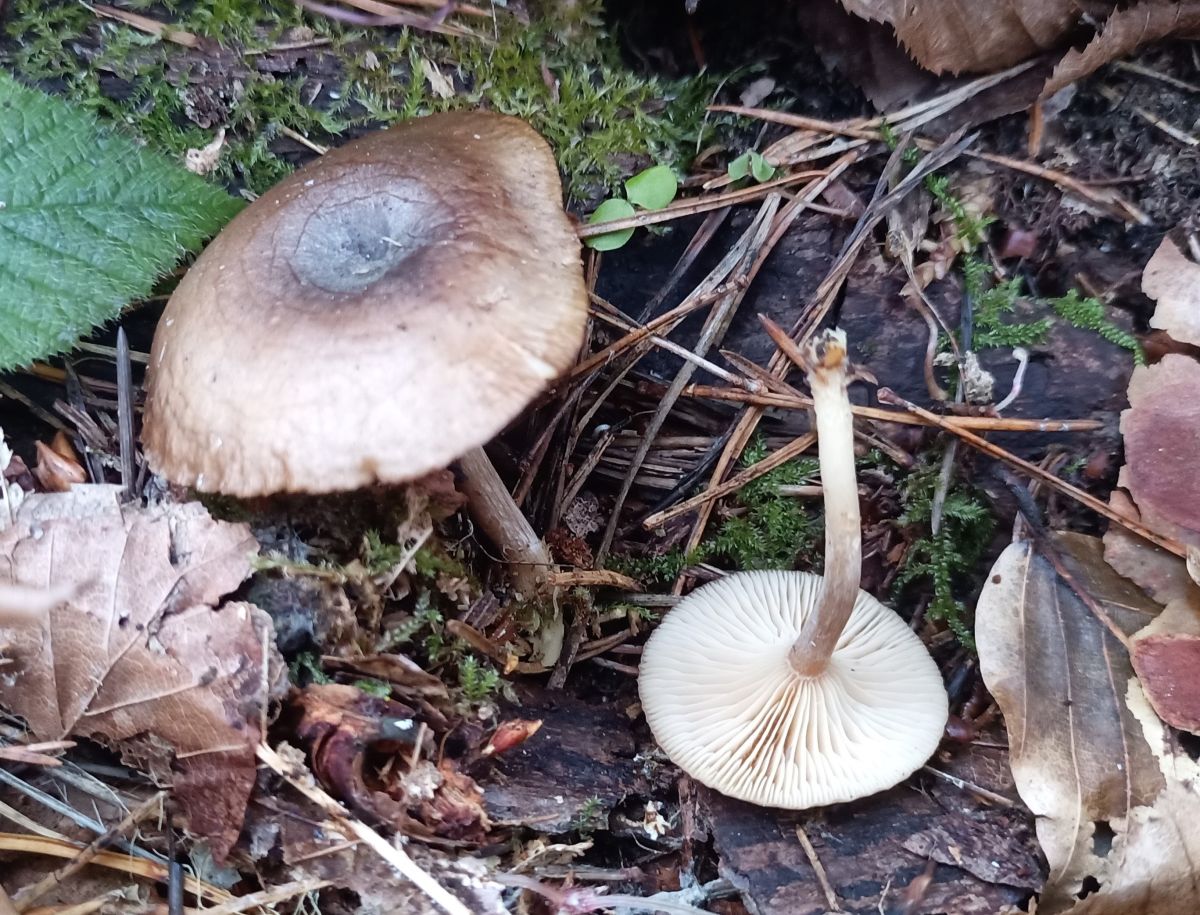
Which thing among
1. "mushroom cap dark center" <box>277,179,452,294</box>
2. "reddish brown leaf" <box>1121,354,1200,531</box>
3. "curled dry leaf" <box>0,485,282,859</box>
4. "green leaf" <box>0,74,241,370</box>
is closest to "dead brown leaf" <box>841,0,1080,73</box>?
"reddish brown leaf" <box>1121,354,1200,531</box>

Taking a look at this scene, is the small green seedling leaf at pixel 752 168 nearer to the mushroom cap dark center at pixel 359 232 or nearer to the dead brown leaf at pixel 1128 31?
the dead brown leaf at pixel 1128 31

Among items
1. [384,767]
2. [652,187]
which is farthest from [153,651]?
[652,187]

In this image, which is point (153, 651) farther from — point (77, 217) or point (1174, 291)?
point (1174, 291)

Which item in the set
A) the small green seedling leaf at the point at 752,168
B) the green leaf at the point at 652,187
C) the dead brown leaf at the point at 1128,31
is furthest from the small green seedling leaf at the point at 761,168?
the dead brown leaf at the point at 1128,31

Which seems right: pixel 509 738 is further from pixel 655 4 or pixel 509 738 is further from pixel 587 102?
pixel 655 4

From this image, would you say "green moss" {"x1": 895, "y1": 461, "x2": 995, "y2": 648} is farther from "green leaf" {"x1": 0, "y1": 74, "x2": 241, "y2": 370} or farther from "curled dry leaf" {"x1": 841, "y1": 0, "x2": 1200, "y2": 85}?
"green leaf" {"x1": 0, "y1": 74, "x2": 241, "y2": 370}
